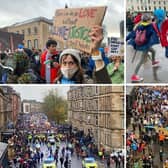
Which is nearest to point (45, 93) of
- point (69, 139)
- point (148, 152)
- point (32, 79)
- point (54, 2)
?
point (32, 79)

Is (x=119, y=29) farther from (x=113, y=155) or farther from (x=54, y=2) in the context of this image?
(x=113, y=155)

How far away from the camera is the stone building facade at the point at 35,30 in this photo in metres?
2.05

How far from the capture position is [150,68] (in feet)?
6.81

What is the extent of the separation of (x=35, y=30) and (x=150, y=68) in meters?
0.63

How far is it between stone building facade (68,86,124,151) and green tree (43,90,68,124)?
1.3 inches

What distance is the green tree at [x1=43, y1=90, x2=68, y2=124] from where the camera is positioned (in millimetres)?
2107

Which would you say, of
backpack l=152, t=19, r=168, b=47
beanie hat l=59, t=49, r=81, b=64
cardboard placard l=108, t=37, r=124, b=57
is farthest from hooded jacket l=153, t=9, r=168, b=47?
beanie hat l=59, t=49, r=81, b=64

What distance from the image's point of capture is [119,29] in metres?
2.04

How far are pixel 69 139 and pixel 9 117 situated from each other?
34cm

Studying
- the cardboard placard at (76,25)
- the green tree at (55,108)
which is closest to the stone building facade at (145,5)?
the cardboard placard at (76,25)

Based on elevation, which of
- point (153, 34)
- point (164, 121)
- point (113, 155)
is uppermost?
point (153, 34)

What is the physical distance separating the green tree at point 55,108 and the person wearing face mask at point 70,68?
102 millimetres

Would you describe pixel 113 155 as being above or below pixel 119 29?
below

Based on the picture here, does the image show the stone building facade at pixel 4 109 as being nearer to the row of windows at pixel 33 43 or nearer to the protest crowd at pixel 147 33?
the row of windows at pixel 33 43
